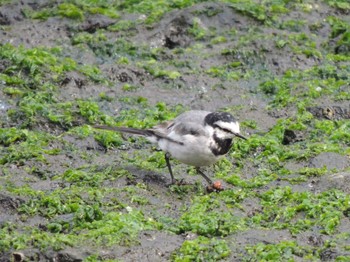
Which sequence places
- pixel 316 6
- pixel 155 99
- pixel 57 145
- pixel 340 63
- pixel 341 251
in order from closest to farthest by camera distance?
pixel 341 251
pixel 57 145
pixel 155 99
pixel 340 63
pixel 316 6

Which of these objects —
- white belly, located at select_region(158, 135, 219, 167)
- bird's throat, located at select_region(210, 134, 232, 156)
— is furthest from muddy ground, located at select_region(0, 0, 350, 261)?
bird's throat, located at select_region(210, 134, 232, 156)

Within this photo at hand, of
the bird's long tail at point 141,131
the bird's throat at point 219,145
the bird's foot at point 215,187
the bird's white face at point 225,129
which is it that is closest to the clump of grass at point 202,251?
the bird's foot at point 215,187

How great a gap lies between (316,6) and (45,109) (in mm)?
5455

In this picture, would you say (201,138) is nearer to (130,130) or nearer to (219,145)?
(219,145)

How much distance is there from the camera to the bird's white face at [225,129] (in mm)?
9547

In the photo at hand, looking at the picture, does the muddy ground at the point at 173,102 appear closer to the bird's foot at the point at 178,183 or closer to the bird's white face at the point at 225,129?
the bird's foot at the point at 178,183

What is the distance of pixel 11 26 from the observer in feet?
44.4

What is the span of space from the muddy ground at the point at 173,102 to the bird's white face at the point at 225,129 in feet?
1.88

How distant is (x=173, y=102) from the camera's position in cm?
1212

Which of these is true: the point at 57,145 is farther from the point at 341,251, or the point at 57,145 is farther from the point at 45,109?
the point at 341,251

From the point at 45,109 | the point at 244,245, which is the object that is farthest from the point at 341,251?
the point at 45,109

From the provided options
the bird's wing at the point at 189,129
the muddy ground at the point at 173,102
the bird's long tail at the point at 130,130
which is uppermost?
the bird's wing at the point at 189,129

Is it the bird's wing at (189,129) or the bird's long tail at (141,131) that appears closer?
the bird's wing at (189,129)

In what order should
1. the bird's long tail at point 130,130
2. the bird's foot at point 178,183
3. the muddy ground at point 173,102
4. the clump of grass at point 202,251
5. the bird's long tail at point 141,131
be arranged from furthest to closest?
the bird's long tail at point 130,130 → the bird's long tail at point 141,131 → the bird's foot at point 178,183 → the muddy ground at point 173,102 → the clump of grass at point 202,251
